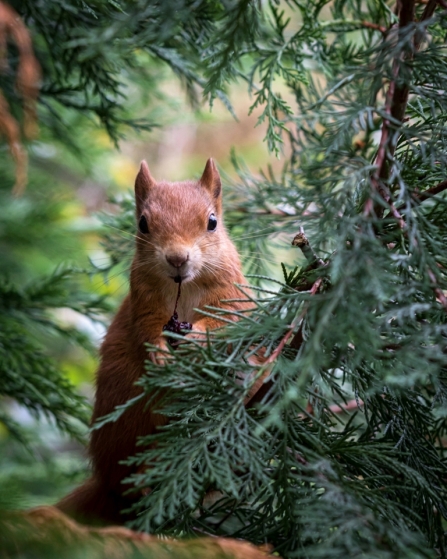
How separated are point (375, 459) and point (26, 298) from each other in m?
1.48

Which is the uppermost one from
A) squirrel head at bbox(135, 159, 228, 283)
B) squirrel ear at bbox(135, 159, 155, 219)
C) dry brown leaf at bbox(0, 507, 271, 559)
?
squirrel ear at bbox(135, 159, 155, 219)

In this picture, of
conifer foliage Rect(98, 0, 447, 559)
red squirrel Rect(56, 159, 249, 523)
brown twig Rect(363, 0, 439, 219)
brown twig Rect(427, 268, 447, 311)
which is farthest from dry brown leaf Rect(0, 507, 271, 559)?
red squirrel Rect(56, 159, 249, 523)

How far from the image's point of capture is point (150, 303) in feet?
5.75

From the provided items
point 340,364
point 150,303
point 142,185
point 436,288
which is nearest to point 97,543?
point 340,364

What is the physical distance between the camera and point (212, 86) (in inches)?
47.9

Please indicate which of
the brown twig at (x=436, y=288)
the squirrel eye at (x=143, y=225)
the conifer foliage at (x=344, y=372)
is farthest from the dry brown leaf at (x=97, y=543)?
the squirrel eye at (x=143, y=225)

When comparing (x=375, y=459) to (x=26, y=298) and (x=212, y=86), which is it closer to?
(x=212, y=86)

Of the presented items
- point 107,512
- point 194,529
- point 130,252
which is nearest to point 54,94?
point 130,252

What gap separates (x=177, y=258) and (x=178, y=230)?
150 millimetres

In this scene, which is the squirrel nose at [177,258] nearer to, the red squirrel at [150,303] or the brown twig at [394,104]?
the red squirrel at [150,303]

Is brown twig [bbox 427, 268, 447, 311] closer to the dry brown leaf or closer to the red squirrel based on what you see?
the dry brown leaf

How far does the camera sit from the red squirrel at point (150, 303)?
167cm

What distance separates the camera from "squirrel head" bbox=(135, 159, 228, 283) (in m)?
1.63

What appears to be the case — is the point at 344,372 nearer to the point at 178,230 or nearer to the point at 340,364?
the point at 340,364
